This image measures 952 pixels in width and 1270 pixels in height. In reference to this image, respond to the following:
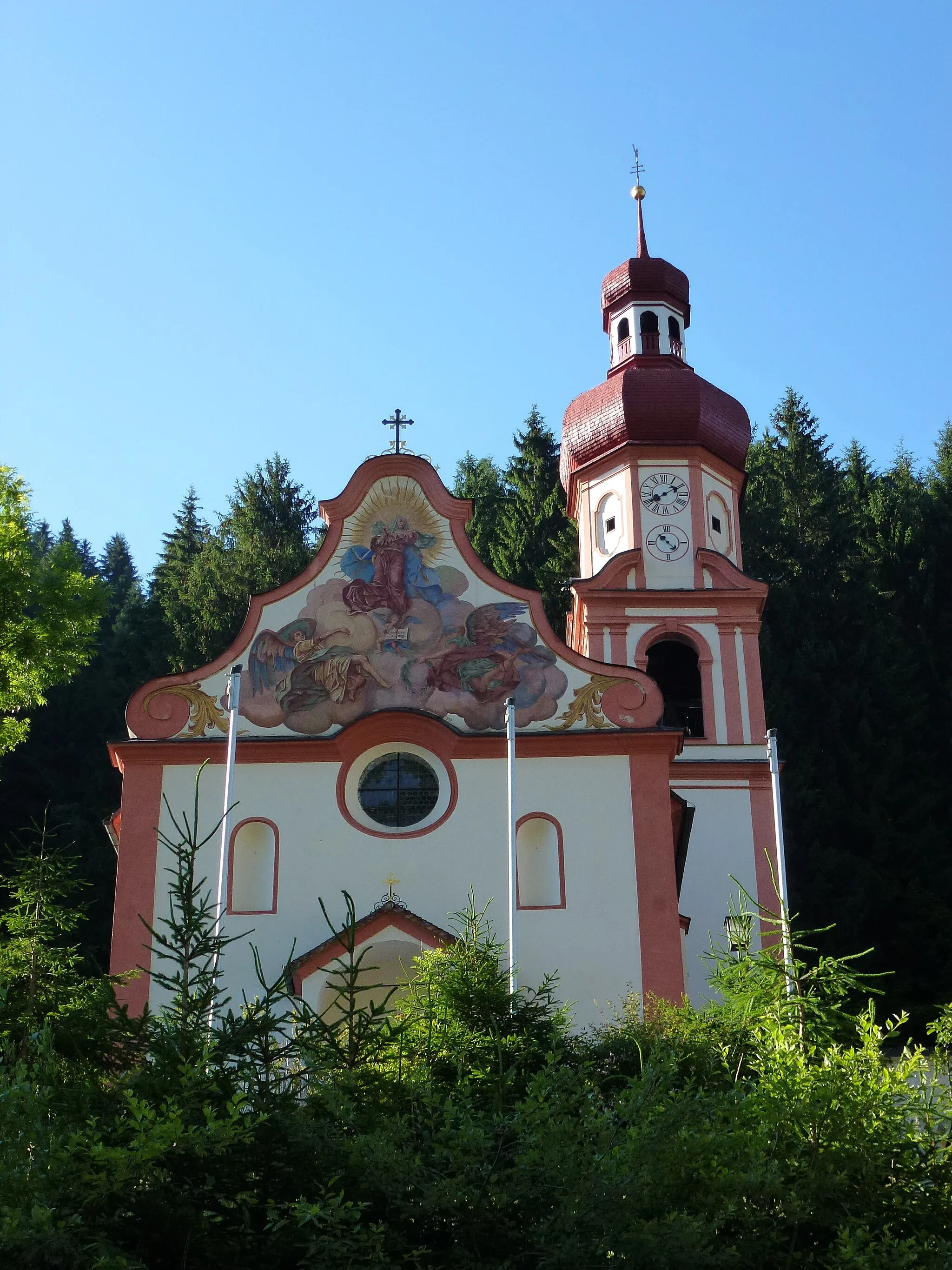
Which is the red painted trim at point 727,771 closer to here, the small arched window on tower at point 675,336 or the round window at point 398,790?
the round window at point 398,790

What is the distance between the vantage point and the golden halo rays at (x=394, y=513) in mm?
22062

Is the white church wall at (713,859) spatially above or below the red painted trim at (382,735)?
below

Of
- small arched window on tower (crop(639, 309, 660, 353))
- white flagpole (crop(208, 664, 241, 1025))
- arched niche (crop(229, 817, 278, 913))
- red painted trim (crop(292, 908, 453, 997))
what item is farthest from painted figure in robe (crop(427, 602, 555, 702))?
small arched window on tower (crop(639, 309, 660, 353))

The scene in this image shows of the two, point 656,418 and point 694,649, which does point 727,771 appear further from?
point 656,418

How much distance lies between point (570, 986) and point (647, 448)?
12.6 meters

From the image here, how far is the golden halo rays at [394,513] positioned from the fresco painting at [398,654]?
0.14m

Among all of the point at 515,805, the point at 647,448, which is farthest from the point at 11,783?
the point at 515,805

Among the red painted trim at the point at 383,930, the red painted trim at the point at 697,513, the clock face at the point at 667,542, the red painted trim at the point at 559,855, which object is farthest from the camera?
the clock face at the point at 667,542

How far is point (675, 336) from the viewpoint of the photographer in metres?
32.7

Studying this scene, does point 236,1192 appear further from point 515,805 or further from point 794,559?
point 794,559

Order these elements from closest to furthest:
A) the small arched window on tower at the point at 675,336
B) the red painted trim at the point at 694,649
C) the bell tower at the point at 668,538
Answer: the red painted trim at the point at 694,649, the bell tower at the point at 668,538, the small arched window on tower at the point at 675,336

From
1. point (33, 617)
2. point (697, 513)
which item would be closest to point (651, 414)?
point (697, 513)

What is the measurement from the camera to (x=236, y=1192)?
22.9 feet

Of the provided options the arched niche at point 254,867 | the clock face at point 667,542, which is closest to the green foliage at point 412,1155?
the arched niche at point 254,867
